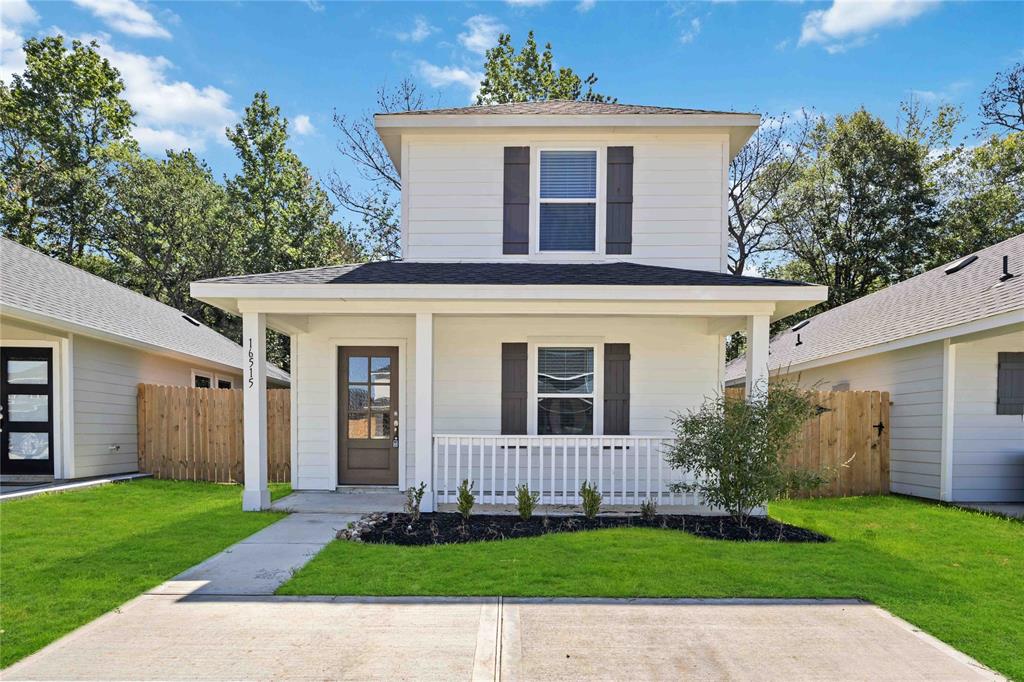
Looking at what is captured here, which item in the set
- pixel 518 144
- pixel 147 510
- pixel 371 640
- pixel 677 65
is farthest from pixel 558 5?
pixel 371 640

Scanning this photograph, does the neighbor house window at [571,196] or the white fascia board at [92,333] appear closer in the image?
the white fascia board at [92,333]

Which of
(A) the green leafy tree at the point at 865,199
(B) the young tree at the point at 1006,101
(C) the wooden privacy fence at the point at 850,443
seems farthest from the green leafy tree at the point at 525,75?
(B) the young tree at the point at 1006,101

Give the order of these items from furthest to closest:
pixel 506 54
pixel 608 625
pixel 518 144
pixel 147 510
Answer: pixel 506 54 → pixel 518 144 → pixel 147 510 → pixel 608 625

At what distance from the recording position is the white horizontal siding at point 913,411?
8.53 m

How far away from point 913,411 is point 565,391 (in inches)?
222

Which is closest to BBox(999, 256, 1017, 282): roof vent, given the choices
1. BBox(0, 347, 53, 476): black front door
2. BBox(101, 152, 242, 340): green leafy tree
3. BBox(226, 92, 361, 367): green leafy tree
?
BBox(0, 347, 53, 476): black front door

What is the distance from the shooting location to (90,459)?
9.66m

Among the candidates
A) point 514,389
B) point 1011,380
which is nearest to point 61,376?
point 514,389

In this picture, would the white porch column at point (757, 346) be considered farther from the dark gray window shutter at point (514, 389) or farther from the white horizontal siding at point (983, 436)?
the white horizontal siding at point (983, 436)

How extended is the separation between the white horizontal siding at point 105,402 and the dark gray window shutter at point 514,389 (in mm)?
7182

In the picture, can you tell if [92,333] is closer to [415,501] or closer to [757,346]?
[415,501]

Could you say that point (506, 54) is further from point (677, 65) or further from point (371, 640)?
point (371, 640)

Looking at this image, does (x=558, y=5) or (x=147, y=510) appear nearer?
(x=147, y=510)

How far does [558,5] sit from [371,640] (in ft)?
43.6
